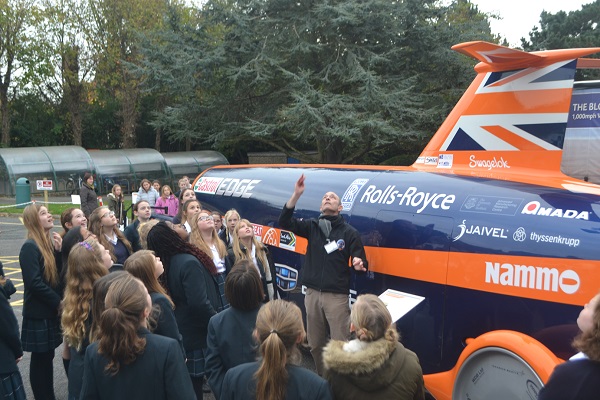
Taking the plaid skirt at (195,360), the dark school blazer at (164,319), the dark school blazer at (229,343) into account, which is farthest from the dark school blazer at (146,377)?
the plaid skirt at (195,360)

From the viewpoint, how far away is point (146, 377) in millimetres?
2725

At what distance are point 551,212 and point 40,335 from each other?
4.36m

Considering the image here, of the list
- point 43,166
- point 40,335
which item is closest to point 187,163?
point 43,166

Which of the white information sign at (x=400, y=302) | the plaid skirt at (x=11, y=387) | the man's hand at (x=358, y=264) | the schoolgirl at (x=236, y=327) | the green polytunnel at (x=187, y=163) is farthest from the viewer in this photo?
the green polytunnel at (x=187, y=163)

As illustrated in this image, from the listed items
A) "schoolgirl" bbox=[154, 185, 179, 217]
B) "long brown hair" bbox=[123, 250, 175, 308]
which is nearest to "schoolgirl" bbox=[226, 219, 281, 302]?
"long brown hair" bbox=[123, 250, 175, 308]

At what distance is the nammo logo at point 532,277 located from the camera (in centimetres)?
388

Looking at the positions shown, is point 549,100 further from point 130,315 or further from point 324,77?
point 324,77

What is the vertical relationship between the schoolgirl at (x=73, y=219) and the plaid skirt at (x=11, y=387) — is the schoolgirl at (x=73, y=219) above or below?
above

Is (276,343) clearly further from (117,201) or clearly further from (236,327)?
(117,201)

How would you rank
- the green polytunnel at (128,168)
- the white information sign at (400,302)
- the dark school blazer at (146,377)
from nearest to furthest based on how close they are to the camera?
the dark school blazer at (146,377)
the white information sign at (400,302)
the green polytunnel at (128,168)

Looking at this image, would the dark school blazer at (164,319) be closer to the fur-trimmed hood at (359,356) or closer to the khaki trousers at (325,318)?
the fur-trimmed hood at (359,356)

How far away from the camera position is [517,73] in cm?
543

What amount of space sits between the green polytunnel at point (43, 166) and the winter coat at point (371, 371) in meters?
26.2

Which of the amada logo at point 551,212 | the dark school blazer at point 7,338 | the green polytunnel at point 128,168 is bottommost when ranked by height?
the green polytunnel at point 128,168
